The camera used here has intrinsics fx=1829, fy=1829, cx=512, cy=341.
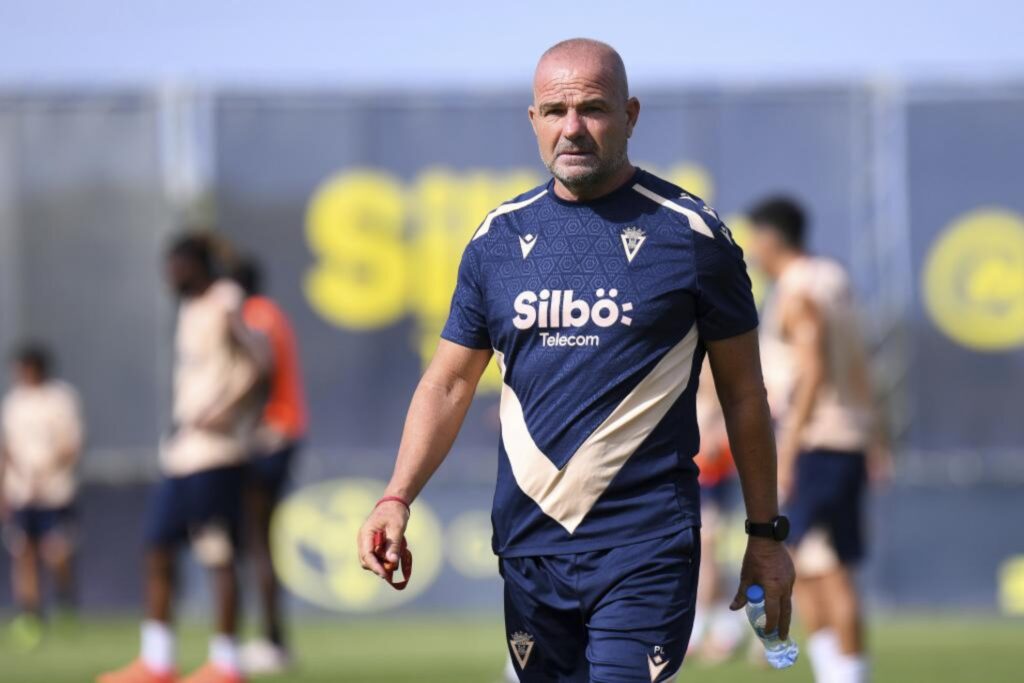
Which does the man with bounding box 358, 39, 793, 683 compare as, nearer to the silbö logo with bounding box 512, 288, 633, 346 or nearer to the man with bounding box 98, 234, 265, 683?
the silbö logo with bounding box 512, 288, 633, 346

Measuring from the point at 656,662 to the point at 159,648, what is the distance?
5.46m

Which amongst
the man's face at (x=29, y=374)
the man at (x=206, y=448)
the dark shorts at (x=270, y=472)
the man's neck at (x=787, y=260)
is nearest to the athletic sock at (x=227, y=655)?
the man at (x=206, y=448)

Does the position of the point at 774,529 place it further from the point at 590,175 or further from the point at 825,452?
the point at 825,452

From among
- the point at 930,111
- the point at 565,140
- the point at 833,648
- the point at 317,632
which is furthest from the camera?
the point at 930,111

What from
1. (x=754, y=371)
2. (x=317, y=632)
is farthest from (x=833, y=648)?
(x=317, y=632)

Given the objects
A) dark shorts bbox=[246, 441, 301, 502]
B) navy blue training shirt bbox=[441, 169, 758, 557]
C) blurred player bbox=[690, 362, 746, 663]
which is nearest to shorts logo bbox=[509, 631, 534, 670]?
navy blue training shirt bbox=[441, 169, 758, 557]

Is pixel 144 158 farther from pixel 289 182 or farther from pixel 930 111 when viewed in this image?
pixel 930 111

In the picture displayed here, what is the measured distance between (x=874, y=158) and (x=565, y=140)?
11.7 m

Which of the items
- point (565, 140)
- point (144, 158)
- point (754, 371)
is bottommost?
point (754, 371)

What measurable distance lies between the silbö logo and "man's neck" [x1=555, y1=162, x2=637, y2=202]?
0.88ft

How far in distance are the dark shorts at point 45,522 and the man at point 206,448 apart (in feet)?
19.6

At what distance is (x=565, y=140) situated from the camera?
15.4ft

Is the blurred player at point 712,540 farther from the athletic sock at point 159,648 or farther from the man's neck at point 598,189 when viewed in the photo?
the man's neck at point 598,189

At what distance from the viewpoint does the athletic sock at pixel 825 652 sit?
27.6 ft
